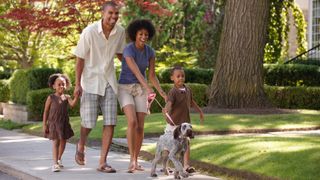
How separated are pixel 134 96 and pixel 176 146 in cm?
104

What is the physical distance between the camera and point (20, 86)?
2250 cm

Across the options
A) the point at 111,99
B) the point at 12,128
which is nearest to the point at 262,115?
the point at 12,128

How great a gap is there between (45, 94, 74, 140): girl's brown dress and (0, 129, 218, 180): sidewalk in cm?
46

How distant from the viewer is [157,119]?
58.0 ft

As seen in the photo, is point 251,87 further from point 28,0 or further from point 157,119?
point 28,0

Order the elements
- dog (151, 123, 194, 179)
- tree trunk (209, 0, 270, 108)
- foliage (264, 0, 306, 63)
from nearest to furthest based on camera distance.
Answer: dog (151, 123, 194, 179), tree trunk (209, 0, 270, 108), foliage (264, 0, 306, 63)

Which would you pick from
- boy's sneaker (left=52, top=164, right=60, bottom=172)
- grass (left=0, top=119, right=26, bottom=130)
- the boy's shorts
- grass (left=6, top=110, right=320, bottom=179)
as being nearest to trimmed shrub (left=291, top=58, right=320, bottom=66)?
grass (left=0, top=119, right=26, bottom=130)

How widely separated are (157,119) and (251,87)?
2.70m

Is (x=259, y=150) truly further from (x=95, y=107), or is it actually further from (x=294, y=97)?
(x=294, y=97)

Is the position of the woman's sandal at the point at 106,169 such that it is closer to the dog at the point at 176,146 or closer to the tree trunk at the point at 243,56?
the dog at the point at 176,146

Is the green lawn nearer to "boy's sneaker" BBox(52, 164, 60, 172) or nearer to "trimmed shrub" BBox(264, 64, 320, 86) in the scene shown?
"boy's sneaker" BBox(52, 164, 60, 172)

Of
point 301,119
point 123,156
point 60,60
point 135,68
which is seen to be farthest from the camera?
point 60,60

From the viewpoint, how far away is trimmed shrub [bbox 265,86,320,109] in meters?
22.5

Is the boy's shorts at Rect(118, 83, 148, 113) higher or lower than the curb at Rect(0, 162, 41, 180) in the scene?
higher
